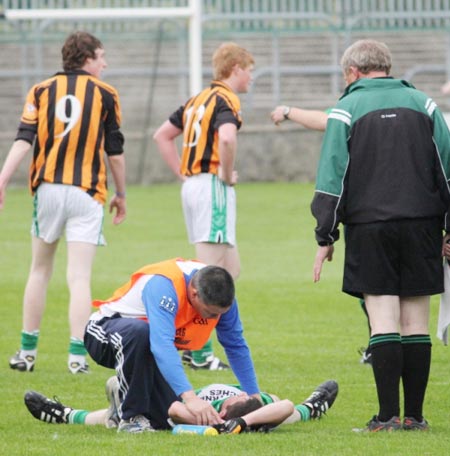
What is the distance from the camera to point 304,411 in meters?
7.21

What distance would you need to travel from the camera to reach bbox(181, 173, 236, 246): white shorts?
9.36 meters

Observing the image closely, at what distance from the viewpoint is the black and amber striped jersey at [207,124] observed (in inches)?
365

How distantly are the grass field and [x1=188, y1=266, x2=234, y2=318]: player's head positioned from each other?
64 centimetres

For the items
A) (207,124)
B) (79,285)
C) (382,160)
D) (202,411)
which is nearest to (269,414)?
(202,411)

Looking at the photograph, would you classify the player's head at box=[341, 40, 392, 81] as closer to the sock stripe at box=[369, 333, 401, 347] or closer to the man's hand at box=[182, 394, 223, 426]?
the sock stripe at box=[369, 333, 401, 347]

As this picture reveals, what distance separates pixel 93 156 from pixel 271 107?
1725cm

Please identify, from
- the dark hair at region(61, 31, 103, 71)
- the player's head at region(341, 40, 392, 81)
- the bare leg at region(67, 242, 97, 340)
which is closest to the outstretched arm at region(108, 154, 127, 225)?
the bare leg at region(67, 242, 97, 340)

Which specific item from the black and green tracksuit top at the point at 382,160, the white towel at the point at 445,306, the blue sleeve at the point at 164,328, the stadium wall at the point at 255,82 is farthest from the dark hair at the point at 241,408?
the stadium wall at the point at 255,82

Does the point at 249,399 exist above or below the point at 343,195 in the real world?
below

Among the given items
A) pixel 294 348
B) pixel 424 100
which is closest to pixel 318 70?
pixel 294 348

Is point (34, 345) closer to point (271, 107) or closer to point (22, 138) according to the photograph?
point (22, 138)

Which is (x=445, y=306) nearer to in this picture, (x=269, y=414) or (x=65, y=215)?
(x=269, y=414)

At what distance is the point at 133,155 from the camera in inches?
1005

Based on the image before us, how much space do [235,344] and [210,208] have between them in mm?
2715
